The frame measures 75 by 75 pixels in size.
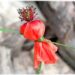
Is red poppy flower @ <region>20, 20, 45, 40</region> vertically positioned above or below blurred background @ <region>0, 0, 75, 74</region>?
above

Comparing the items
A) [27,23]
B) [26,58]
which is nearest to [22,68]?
[26,58]

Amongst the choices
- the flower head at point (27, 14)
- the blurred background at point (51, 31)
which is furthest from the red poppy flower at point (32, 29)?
the blurred background at point (51, 31)


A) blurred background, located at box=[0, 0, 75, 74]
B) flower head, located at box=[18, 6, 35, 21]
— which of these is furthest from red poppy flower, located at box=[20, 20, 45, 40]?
blurred background, located at box=[0, 0, 75, 74]

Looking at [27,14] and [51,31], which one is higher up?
[27,14]

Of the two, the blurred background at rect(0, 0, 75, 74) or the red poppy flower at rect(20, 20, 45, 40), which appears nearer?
the red poppy flower at rect(20, 20, 45, 40)

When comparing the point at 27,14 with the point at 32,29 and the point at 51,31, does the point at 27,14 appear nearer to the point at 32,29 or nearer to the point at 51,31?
the point at 32,29

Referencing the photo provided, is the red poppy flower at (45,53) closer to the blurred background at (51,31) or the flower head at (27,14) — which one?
the flower head at (27,14)

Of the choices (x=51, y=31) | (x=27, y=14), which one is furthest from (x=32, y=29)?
(x=51, y=31)

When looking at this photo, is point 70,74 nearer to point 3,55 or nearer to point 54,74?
point 54,74

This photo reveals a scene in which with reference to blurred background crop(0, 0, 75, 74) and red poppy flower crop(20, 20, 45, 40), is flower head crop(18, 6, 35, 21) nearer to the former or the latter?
red poppy flower crop(20, 20, 45, 40)
